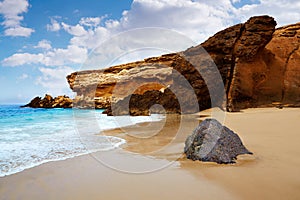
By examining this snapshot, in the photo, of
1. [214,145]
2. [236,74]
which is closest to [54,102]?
[236,74]

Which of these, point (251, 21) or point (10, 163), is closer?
point (10, 163)

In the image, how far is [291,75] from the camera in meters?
11.2

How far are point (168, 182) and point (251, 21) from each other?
1122 cm

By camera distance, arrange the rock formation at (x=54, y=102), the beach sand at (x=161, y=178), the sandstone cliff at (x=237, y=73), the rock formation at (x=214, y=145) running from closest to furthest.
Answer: the beach sand at (x=161, y=178) < the rock formation at (x=214, y=145) < the sandstone cliff at (x=237, y=73) < the rock formation at (x=54, y=102)

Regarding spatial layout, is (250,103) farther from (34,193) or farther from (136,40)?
(34,193)

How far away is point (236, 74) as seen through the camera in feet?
35.3

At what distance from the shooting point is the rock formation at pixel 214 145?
278 centimetres

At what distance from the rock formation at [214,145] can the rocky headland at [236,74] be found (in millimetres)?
7621

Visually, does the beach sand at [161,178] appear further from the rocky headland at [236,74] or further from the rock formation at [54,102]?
the rock formation at [54,102]

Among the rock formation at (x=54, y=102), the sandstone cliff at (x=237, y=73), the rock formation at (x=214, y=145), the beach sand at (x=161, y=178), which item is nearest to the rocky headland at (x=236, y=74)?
the sandstone cliff at (x=237, y=73)

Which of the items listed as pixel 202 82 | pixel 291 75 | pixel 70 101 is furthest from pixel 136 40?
pixel 70 101

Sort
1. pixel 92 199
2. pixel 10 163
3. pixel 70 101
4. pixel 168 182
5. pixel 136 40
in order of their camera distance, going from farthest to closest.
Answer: pixel 70 101
pixel 136 40
pixel 10 163
pixel 168 182
pixel 92 199

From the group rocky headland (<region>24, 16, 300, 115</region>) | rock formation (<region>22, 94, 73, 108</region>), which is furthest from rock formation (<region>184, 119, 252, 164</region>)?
rock formation (<region>22, 94, 73, 108</region>)

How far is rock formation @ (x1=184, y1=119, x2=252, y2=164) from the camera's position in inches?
110
